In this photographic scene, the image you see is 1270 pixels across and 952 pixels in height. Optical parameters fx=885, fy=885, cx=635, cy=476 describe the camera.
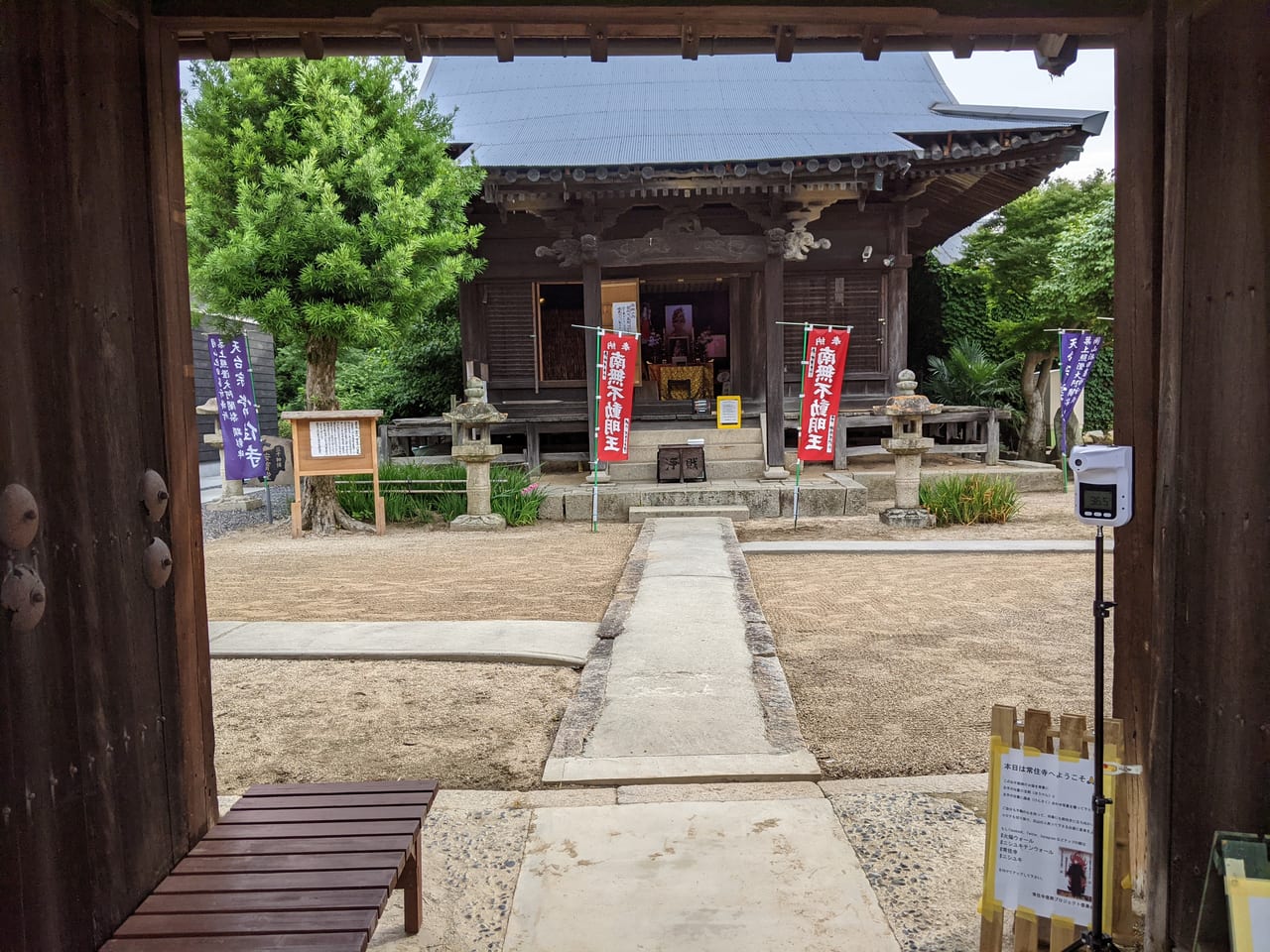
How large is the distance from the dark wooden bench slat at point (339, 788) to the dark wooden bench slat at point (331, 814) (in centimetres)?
10

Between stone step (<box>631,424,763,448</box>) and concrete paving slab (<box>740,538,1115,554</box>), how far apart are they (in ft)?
11.8

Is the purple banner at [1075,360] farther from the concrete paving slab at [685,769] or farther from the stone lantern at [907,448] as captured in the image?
the concrete paving slab at [685,769]

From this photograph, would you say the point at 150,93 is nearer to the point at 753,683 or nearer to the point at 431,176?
the point at 753,683

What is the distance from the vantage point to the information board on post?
204cm

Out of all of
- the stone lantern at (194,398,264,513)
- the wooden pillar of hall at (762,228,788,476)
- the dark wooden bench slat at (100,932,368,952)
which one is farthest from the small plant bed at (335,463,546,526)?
the dark wooden bench slat at (100,932,368,952)

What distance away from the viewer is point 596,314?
463 inches

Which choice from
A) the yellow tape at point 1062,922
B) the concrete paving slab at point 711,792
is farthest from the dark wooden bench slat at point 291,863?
the yellow tape at point 1062,922

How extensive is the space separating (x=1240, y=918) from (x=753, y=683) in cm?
266

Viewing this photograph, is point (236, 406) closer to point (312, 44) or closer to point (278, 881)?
point (312, 44)

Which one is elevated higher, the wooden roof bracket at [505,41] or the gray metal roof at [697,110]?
the gray metal roof at [697,110]

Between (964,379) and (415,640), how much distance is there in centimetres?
1197

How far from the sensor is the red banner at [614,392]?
1058cm

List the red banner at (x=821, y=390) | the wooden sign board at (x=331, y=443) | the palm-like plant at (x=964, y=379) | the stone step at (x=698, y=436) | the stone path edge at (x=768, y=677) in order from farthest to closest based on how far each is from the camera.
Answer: the palm-like plant at (x=964, y=379), the stone step at (x=698, y=436), the red banner at (x=821, y=390), the wooden sign board at (x=331, y=443), the stone path edge at (x=768, y=677)

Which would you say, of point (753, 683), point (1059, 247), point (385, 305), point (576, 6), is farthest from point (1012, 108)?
point (576, 6)
